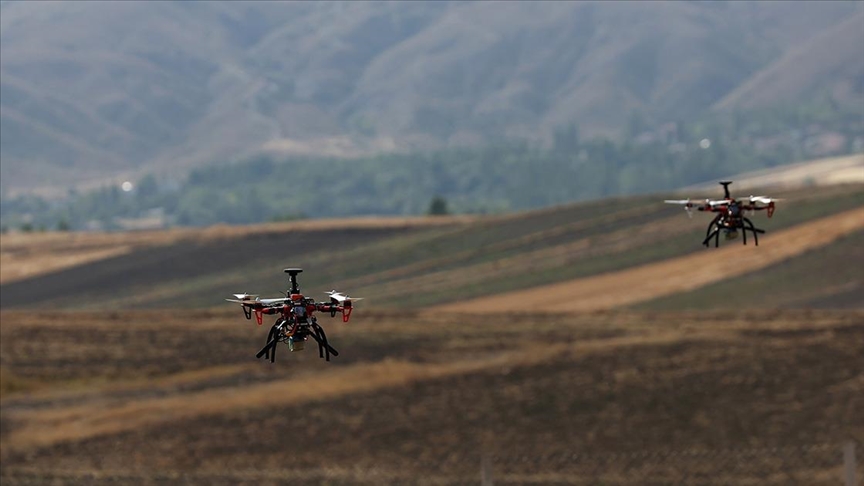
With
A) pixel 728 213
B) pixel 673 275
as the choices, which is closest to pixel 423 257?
pixel 673 275

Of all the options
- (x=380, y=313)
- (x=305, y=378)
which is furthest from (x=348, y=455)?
(x=380, y=313)

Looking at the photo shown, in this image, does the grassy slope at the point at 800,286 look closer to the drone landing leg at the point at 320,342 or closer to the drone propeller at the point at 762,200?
the drone propeller at the point at 762,200

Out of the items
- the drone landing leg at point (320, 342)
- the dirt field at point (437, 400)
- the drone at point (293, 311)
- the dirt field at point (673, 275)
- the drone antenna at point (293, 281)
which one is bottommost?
the dirt field at point (437, 400)

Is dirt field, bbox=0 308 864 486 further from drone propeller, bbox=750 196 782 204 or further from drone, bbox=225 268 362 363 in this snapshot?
drone, bbox=225 268 362 363

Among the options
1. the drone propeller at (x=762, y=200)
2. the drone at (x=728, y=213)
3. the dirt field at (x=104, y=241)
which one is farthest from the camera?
the dirt field at (x=104, y=241)

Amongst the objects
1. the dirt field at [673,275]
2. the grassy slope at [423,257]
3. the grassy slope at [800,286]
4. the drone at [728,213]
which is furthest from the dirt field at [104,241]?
the drone at [728,213]

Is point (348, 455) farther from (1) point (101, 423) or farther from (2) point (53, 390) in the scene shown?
(2) point (53, 390)

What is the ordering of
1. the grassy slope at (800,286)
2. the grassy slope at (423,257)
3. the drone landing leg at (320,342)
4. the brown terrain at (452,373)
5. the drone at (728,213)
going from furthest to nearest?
the grassy slope at (423,257) < the grassy slope at (800,286) < the brown terrain at (452,373) < the drone at (728,213) < the drone landing leg at (320,342)
